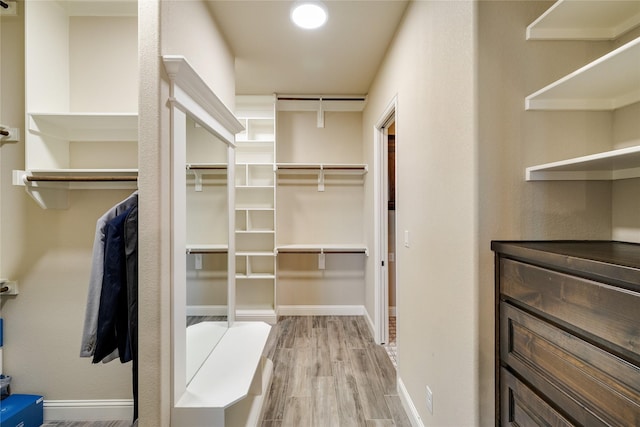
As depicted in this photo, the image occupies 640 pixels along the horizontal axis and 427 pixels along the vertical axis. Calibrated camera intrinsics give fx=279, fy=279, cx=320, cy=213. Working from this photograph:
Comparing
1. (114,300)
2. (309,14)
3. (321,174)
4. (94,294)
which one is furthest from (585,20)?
(321,174)

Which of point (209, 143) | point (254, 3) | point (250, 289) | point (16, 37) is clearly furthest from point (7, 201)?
point (250, 289)

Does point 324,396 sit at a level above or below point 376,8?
below

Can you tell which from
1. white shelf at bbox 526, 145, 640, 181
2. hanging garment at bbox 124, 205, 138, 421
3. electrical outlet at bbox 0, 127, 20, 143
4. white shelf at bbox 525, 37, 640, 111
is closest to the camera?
white shelf at bbox 525, 37, 640, 111

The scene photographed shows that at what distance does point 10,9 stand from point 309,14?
189 cm

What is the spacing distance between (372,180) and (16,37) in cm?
297

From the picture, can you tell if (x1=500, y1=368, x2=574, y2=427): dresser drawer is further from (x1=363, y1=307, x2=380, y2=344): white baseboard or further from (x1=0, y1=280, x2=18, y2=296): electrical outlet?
(x1=0, y1=280, x2=18, y2=296): electrical outlet

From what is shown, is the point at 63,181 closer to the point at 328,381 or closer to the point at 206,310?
the point at 206,310

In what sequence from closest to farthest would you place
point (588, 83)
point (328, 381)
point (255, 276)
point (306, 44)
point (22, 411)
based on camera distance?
1. point (588, 83)
2. point (22, 411)
3. point (328, 381)
4. point (306, 44)
5. point (255, 276)

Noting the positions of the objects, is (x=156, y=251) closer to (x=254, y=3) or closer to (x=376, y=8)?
(x=254, y=3)

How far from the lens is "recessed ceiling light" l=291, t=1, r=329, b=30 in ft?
6.28

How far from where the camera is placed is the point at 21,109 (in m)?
1.77

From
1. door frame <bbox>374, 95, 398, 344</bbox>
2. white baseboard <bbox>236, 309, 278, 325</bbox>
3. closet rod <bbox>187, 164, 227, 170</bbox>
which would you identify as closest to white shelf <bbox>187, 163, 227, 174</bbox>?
closet rod <bbox>187, 164, 227, 170</bbox>

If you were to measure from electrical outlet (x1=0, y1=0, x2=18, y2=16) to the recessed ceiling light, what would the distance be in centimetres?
175

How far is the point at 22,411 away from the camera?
1714mm
